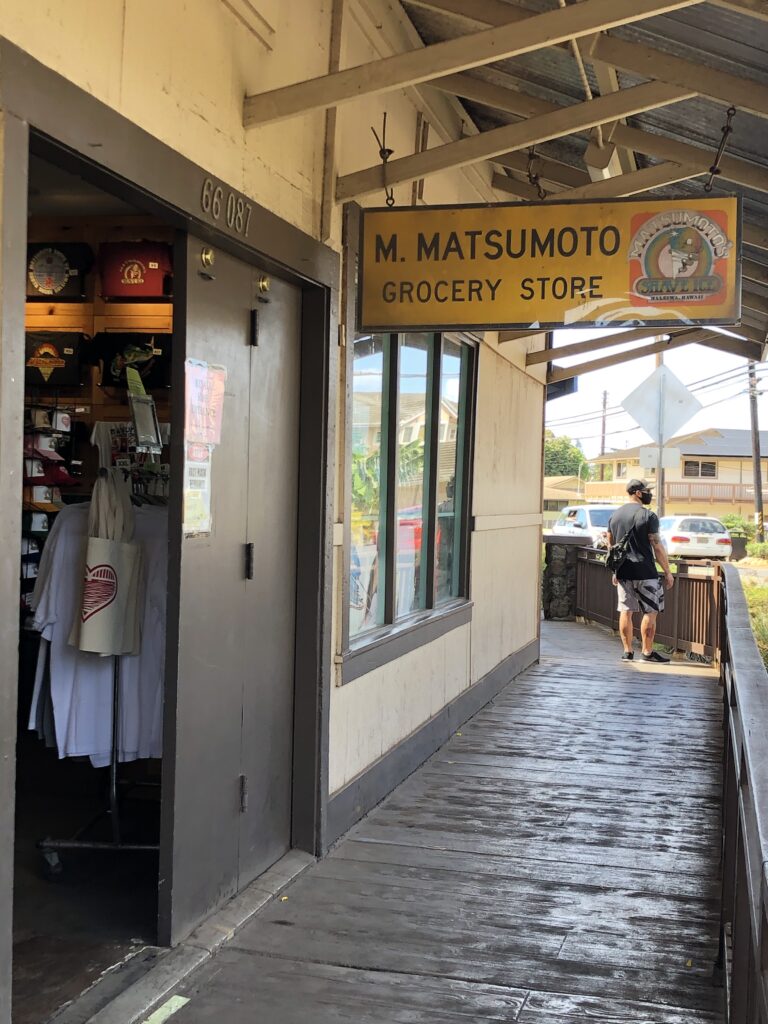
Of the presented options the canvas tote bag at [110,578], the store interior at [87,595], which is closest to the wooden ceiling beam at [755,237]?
the store interior at [87,595]

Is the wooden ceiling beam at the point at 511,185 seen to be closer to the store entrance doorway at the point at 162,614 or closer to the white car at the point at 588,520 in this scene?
the store entrance doorway at the point at 162,614

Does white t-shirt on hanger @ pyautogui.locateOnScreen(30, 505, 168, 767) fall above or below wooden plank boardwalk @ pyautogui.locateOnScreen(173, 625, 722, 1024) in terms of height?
above

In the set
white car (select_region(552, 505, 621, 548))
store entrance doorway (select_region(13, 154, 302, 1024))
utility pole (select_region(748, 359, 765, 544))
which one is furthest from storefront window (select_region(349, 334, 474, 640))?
utility pole (select_region(748, 359, 765, 544))

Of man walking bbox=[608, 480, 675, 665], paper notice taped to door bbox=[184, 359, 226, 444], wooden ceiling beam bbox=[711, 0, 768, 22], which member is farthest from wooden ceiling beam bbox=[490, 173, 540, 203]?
paper notice taped to door bbox=[184, 359, 226, 444]

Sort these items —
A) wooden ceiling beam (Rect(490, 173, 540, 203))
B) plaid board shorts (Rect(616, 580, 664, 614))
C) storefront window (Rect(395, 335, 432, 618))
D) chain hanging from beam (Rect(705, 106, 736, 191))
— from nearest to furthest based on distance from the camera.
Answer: chain hanging from beam (Rect(705, 106, 736, 191))
storefront window (Rect(395, 335, 432, 618))
wooden ceiling beam (Rect(490, 173, 540, 203))
plaid board shorts (Rect(616, 580, 664, 614))

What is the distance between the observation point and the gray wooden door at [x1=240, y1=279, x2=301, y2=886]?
4145 millimetres

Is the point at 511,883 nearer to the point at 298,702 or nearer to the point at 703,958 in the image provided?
the point at 703,958

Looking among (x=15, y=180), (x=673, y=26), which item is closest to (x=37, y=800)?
(x=15, y=180)

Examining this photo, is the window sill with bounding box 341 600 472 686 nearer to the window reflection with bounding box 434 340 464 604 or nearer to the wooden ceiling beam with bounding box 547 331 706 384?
the window reflection with bounding box 434 340 464 604

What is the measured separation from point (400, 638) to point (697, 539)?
25.0 metres

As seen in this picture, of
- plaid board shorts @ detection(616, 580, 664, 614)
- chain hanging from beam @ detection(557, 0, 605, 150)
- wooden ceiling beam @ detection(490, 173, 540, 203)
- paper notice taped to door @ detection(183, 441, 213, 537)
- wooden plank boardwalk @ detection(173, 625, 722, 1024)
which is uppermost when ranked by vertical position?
wooden ceiling beam @ detection(490, 173, 540, 203)

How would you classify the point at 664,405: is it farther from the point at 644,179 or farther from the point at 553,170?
the point at 644,179

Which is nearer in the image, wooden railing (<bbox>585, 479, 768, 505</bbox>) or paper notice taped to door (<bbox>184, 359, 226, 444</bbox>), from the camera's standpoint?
paper notice taped to door (<bbox>184, 359, 226, 444</bbox>)

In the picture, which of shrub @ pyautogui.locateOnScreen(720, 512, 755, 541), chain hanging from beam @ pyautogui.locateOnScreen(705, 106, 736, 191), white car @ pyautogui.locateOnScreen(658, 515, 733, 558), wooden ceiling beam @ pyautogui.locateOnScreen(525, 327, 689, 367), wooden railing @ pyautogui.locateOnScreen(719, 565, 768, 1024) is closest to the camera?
wooden railing @ pyautogui.locateOnScreen(719, 565, 768, 1024)
